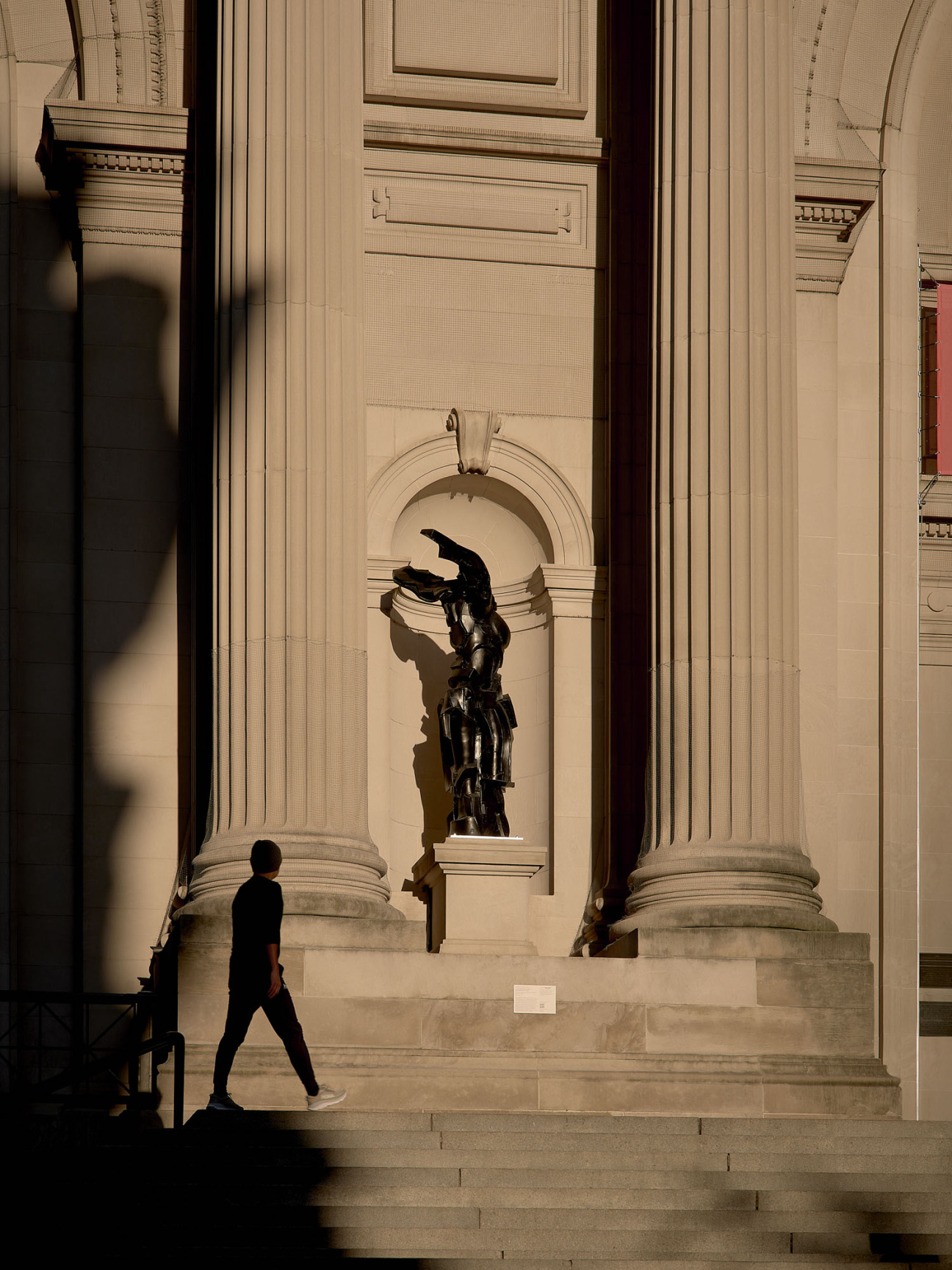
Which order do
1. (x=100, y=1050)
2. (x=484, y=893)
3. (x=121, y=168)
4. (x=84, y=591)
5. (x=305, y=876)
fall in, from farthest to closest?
→ 1. (x=121, y=168)
2. (x=84, y=591)
3. (x=100, y=1050)
4. (x=484, y=893)
5. (x=305, y=876)

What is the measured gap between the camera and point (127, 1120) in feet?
51.1

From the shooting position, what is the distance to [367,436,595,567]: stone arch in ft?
78.8

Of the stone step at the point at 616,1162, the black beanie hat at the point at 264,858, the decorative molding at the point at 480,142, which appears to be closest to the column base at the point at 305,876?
the black beanie hat at the point at 264,858

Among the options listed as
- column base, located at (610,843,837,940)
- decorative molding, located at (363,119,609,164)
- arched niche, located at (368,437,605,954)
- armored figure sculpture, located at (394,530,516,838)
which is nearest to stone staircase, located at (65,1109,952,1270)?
column base, located at (610,843,837,940)

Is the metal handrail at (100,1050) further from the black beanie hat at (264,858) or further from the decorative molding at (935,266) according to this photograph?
the decorative molding at (935,266)

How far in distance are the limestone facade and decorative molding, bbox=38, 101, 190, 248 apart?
4 cm

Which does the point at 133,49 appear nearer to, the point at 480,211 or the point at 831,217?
the point at 480,211

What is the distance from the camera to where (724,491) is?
21.8 m

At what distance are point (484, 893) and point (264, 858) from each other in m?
5.77

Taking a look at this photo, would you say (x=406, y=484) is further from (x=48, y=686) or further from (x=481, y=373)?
(x=48, y=686)

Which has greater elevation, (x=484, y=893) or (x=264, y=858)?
(x=264, y=858)

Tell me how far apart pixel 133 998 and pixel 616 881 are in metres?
5.93

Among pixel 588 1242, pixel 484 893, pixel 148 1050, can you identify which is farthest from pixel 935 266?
pixel 588 1242

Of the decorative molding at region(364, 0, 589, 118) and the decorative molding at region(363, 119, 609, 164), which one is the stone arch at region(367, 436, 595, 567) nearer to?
the decorative molding at region(363, 119, 609, 164)
